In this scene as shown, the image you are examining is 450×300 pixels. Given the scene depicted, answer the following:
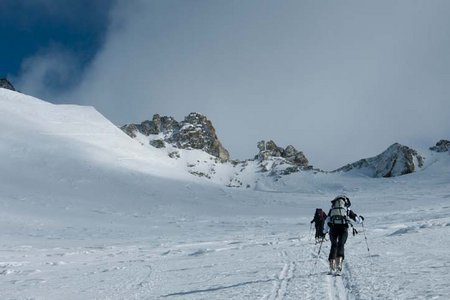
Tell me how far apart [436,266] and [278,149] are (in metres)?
157

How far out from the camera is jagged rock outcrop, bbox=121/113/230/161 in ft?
494

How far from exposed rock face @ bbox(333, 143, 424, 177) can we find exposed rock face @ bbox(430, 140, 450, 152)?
41.1ft

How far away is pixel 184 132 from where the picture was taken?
156m

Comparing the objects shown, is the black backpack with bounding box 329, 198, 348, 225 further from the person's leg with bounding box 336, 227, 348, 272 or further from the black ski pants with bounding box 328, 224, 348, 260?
the person's leg with bounding box 336, 227, 348, 272

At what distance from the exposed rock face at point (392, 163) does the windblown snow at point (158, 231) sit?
47.8 ft

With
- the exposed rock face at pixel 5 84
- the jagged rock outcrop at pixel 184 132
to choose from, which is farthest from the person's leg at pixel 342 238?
the exposed rock face at pixel 5 84

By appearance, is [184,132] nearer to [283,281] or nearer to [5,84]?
[5,84]

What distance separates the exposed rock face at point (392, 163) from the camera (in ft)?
397

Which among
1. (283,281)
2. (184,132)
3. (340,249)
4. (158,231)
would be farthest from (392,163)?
(283,281)

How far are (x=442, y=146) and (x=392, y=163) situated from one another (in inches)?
1092

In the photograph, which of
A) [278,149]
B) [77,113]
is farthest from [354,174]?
[77,113]

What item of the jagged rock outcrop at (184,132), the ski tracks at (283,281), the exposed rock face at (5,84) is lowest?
the ski tracks at (283,281)

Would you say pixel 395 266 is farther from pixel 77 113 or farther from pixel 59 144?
pixel 77 113

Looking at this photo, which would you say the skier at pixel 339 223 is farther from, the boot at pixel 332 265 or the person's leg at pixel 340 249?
the boot at pixel 332 265
